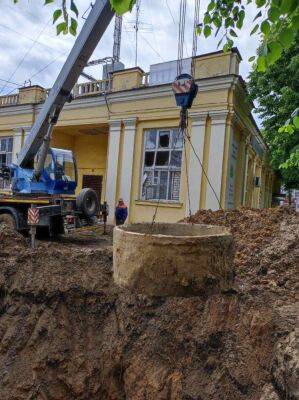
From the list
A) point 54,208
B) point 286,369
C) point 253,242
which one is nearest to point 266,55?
point 286,369

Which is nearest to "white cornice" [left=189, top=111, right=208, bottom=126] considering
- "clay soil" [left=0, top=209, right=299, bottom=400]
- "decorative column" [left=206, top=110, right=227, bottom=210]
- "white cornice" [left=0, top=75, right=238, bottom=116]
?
"decorative column" [left=206, top=110, right=227, bottom=210]

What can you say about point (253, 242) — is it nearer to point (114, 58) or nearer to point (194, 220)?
point (194, 220)

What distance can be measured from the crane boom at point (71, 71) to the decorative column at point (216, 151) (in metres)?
4.98

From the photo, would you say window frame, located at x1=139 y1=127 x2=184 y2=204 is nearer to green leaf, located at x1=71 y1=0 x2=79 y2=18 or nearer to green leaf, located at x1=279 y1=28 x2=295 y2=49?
green leaf, located at x1=71 y1=0 x2=79 y2=18

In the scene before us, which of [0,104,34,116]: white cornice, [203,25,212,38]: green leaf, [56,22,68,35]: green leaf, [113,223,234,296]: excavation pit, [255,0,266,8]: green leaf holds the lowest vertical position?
[113,223,234,296]: excavation pit

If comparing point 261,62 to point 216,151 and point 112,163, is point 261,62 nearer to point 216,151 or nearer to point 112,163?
point 216,151

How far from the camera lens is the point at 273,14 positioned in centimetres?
216

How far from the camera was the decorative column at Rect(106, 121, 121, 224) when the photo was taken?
47.2 ft

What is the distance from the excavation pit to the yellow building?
7409 millimetres

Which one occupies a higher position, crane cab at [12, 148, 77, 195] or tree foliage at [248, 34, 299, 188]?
tree foliage at [248, 34, 299, 188]

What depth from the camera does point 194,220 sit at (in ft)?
27.4

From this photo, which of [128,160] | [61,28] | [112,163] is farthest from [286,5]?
[112,163]

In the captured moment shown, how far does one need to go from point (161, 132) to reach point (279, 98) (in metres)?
4.66

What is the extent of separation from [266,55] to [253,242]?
4.37 metres
